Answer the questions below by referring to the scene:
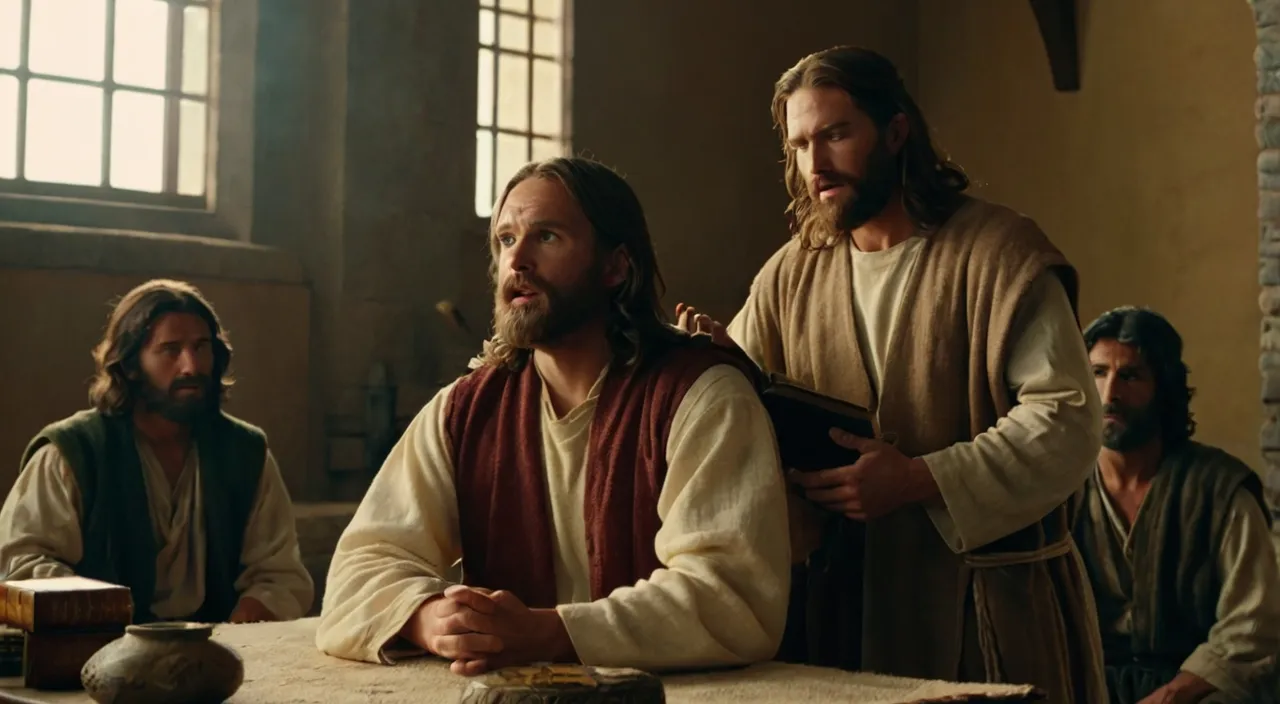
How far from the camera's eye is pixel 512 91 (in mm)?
8016

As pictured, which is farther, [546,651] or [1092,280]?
[1092,280]

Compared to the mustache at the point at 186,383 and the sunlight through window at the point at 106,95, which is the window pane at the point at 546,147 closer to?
the sunlight through window at the point at 106,95

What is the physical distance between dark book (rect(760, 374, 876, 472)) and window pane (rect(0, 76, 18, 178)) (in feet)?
14.4

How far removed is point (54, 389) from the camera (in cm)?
622

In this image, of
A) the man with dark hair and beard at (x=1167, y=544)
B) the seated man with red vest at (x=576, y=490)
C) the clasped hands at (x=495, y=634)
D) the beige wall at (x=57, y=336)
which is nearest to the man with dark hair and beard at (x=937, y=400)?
the seated man with red vest at (x=576, y=490)

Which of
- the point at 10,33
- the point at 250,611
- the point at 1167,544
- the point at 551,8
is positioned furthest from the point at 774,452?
the point at 551,8

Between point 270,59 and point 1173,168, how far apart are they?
14.1 feet

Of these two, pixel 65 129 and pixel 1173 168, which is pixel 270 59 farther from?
pixel 1173 168

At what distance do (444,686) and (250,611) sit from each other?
2.39m

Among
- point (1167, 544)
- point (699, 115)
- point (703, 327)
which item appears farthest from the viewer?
point (699, 115)

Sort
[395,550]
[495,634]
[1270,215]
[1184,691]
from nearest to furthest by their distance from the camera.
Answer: [495,634]
[395,550]
[1184,691]
[1270,215]

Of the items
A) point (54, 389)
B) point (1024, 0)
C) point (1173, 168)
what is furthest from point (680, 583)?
point (1024, 0)

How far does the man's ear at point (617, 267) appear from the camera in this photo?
2871 mm

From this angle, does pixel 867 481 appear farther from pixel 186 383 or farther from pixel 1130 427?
pixel 186 383
